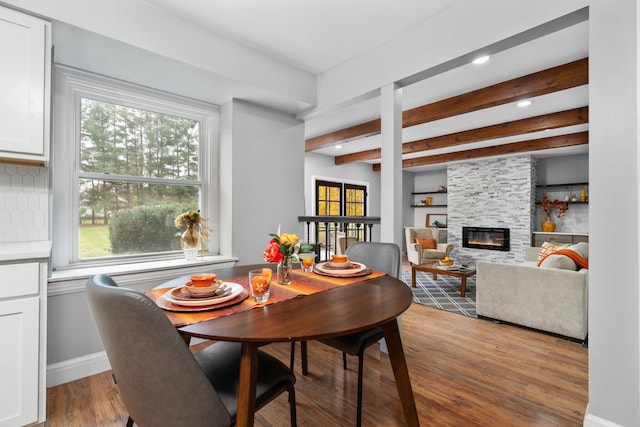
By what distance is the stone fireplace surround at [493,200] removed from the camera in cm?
656

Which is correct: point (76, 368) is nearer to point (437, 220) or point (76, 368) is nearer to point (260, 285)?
point (260, 285)

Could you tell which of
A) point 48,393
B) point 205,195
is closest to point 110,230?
point 205,195

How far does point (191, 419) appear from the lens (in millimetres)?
934

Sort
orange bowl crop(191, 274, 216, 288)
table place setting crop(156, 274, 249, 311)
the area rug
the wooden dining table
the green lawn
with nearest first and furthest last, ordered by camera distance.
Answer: the wooden dining table → table place setting crop(156, 274, 249, 311) → orange bowl crop(191, 274, 216, 288) → the green lawn → the area rug

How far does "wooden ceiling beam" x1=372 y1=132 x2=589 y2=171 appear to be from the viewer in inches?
209

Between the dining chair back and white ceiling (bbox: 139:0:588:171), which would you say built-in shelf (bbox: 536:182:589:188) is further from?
the dining chair back

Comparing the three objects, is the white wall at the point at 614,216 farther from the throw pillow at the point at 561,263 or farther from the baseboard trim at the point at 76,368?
the baseboard trim at the point at 76,368

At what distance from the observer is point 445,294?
434 cm

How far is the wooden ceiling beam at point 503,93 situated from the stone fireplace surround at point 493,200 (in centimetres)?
389

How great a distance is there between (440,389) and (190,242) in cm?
226

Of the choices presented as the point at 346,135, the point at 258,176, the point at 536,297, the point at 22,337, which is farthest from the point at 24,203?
the point at 536,297

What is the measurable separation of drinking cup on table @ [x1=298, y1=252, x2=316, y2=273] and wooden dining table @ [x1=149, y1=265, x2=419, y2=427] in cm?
16

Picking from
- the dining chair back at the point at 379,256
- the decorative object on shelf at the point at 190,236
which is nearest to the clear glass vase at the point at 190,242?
the decorative object on shelf at the point at 190,236

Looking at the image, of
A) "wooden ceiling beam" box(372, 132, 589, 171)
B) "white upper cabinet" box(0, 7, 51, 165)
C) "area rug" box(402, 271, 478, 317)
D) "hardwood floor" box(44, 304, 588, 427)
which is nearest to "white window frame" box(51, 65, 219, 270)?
"white upper cabinet" box(0, 7, 51, 165)
